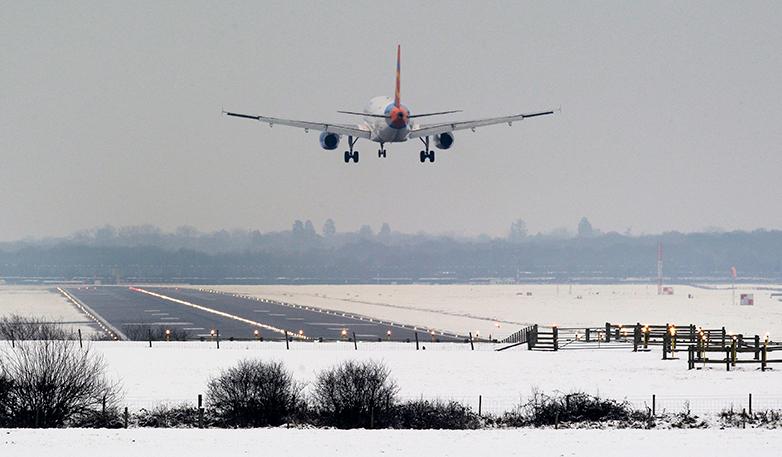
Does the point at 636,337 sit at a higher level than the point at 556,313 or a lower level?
higher

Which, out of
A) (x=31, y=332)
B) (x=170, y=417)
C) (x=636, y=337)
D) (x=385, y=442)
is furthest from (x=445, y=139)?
(x=385, y=442)

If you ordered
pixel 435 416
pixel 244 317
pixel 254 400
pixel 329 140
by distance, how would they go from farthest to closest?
pixel 244 317
pixel 329 140
pixel 254 400
pixel 435 416

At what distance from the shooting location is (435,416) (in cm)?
4572

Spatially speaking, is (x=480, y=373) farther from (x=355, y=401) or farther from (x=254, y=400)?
(x=254, y=400)

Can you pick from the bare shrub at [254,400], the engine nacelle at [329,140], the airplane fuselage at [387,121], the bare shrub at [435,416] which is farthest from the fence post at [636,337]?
the engine nacelle at [329,140]

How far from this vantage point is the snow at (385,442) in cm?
3750

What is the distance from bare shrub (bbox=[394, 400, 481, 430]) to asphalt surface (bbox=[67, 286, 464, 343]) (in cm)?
4403

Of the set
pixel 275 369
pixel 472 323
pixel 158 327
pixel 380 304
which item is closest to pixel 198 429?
pixel 275 369

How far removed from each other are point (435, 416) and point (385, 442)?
21.0 feet

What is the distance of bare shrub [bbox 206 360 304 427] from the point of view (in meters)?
46.1

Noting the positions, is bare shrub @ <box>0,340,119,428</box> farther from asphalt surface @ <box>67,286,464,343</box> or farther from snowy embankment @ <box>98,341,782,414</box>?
asphalt surface @ <box>67,286,464,343</box>

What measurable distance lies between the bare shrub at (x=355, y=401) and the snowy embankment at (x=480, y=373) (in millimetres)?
3713

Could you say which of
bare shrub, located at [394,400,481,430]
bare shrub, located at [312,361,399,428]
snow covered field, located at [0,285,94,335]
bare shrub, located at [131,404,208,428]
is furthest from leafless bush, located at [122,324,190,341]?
bare shrub, located at [394,400,481,430]

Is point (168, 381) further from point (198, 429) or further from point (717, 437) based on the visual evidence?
point (717, 437)
